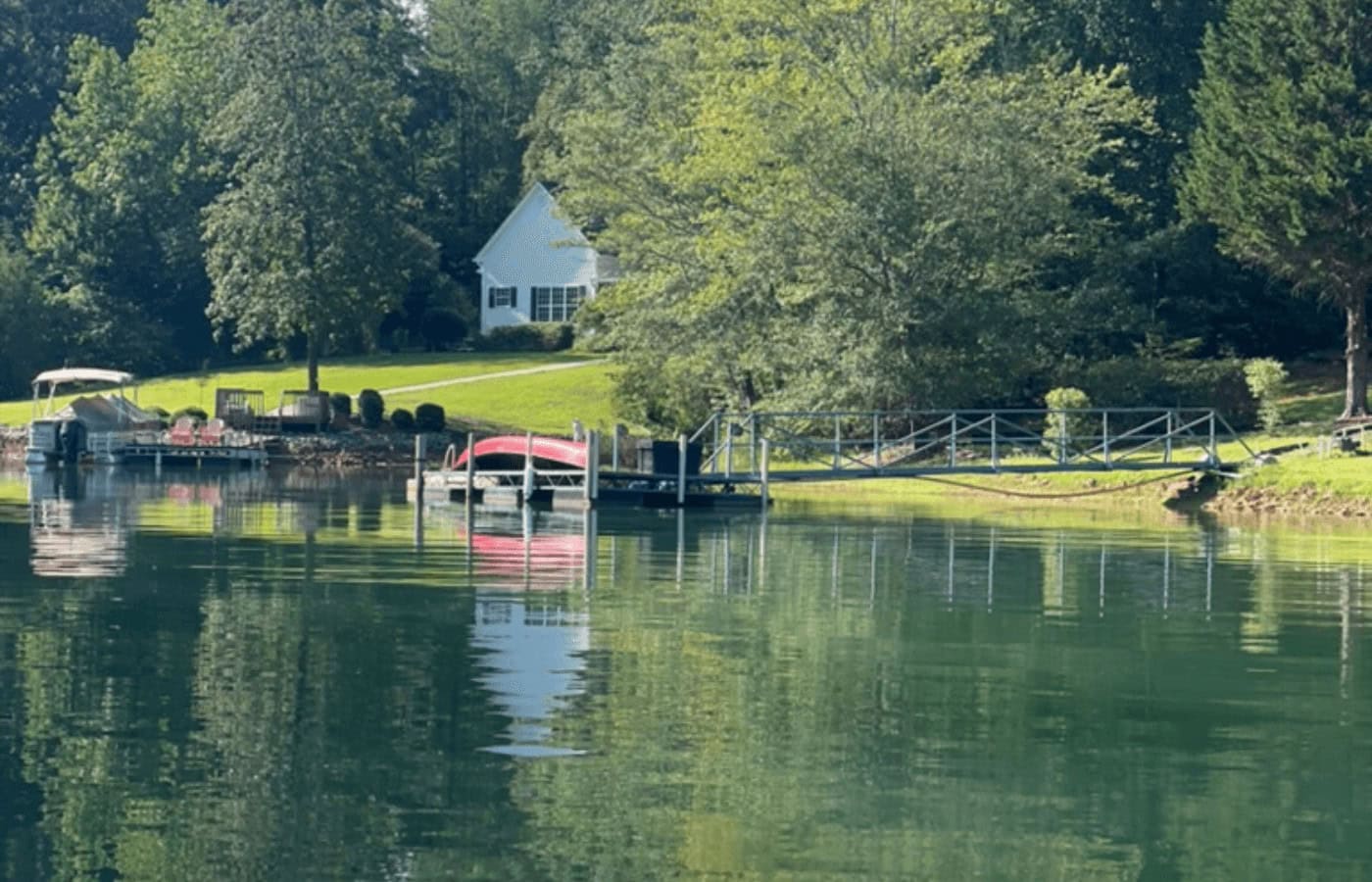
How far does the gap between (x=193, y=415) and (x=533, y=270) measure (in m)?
27.0

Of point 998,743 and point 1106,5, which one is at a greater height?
point 1106,5

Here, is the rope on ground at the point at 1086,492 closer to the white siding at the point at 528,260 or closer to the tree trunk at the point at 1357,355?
the tree trunk at the point at 1357,355

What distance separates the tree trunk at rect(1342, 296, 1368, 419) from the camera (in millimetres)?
70125

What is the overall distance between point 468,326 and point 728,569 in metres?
78.0

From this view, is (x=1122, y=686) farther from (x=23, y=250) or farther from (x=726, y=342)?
(x=23, y=250)

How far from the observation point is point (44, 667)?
22.8 metres

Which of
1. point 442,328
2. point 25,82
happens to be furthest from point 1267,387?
point 25,82

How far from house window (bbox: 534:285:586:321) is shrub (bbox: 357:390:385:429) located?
2745 centimetres

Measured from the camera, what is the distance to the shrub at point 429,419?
83.2 m

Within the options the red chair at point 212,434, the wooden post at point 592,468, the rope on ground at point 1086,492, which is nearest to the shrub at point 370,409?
the red chair at point 212,434

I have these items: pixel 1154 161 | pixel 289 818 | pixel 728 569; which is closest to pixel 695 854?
pixel 289 818

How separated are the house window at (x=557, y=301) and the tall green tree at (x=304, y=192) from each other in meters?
20.4

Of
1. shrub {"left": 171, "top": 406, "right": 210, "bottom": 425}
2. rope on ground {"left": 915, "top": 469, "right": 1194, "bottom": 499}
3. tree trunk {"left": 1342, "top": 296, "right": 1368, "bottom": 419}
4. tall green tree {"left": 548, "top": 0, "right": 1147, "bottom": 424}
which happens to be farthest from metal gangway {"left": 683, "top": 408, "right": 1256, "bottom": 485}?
shrub {"left": 171, "top": 406, "right": 210, "bottom": 425}

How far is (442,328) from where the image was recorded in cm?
11256
